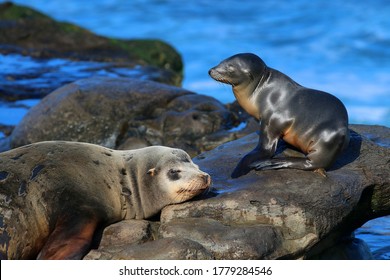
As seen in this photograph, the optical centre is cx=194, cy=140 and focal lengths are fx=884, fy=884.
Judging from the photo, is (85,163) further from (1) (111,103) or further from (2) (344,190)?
(1) (111,103)

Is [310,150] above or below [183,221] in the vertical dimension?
above

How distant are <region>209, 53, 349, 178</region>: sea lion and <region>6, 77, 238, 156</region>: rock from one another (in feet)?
8.55

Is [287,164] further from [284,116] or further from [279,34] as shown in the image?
[279,34]

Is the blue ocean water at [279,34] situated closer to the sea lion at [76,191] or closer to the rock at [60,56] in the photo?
the rock at [60,56]

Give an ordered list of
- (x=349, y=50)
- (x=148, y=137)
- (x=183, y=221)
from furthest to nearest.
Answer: (x=349, y=50)
(x=148, y=137)
(x=183, y=221)

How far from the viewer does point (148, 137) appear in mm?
9641

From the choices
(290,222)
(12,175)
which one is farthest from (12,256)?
(290,222)

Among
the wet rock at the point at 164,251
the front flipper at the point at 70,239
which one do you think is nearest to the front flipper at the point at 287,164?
the wet rock at the point at 164,251

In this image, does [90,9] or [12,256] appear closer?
[12,256]

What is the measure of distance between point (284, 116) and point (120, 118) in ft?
11.7

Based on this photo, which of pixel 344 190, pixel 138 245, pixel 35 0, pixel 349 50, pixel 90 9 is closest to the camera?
pixel 138 245

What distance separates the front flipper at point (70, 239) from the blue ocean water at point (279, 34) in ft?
31.5

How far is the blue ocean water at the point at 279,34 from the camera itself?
55.7 ft

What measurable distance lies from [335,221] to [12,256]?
7.17 ft
